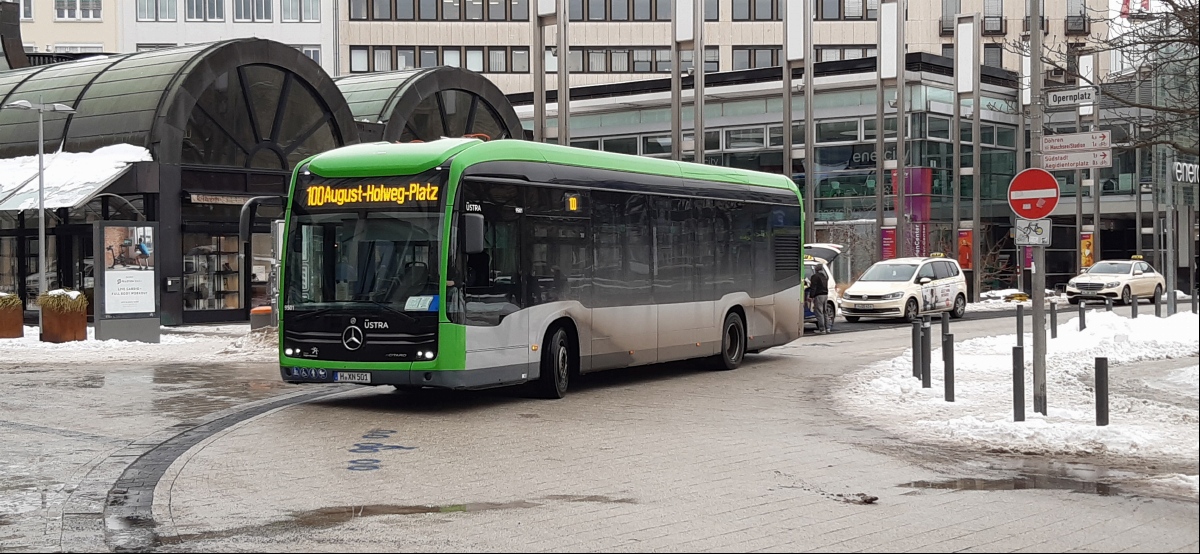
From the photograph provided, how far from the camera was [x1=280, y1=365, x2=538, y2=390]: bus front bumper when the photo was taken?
14.6 m

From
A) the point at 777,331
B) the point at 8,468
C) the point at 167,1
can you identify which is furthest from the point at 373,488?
the point at 167,1

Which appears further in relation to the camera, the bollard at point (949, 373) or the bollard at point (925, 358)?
the bollard at point (925, 358)

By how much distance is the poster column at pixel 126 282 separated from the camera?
2698 cm

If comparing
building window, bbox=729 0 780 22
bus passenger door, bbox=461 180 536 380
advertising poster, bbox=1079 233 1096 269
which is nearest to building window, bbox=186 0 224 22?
building window, bbox=729 0 780 22

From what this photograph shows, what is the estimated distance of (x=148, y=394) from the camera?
17.6 metres

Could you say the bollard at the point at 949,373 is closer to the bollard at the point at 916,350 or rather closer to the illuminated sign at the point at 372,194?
the bollard at the point at 916,350

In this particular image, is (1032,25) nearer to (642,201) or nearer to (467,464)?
(642,201)

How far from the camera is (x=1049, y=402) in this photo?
15.2 meters

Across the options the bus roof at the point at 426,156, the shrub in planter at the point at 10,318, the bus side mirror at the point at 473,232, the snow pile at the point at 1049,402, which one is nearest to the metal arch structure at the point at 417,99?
the shrub in planter at the point at 10,318

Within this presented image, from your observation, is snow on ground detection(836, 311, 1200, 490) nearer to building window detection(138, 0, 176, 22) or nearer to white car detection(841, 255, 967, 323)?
white car detection(841, 255, 967, 323)

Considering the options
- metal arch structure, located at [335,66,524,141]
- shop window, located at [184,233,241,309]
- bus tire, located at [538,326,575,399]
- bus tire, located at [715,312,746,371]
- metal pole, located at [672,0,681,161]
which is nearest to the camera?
bus tire, located at [538,326,575,399]

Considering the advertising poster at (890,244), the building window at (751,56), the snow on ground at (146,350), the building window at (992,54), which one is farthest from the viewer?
the building window at (992,54)

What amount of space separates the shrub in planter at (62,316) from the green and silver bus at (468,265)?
13165mm

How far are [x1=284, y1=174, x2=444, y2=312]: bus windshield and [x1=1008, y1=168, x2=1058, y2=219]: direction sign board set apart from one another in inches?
237
